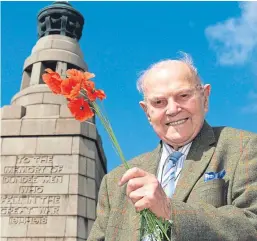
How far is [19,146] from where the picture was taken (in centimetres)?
1284

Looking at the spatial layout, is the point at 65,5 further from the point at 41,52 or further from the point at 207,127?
the point at 207,127

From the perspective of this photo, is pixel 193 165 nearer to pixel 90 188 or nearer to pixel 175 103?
pixel 175 103

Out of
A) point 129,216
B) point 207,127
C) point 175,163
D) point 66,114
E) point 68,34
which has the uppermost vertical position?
point 68,34

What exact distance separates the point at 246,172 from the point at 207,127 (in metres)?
0.49

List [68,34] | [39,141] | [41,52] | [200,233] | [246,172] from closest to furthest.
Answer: [200,233] → [246,172] → [39,141] → [41,52] → [68,34]

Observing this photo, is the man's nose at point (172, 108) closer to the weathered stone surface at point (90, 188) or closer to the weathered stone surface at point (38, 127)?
the weathered stone surface at point (90, 188)

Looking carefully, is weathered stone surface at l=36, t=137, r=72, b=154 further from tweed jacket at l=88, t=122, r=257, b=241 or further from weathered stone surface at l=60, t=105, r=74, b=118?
tweed jacket at l=88, t=122, r=257, b=241

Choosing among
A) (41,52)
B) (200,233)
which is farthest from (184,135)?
(41,52)

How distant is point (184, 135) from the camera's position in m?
3.11

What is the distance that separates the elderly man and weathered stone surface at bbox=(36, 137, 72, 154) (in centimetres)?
929

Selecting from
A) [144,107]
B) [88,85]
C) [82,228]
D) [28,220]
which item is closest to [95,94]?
[88,85]

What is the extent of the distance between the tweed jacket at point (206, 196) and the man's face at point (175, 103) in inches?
5.1

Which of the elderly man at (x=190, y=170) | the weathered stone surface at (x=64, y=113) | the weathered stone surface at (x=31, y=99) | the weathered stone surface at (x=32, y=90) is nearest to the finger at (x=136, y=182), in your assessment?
the elderly man at (x=190, y=170)

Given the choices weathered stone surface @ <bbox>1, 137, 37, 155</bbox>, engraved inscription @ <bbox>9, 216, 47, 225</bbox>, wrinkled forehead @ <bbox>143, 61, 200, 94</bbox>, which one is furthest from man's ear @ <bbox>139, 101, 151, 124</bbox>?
weathered stone surface @ <bbox>1, 137, 37, 155</bbox>
